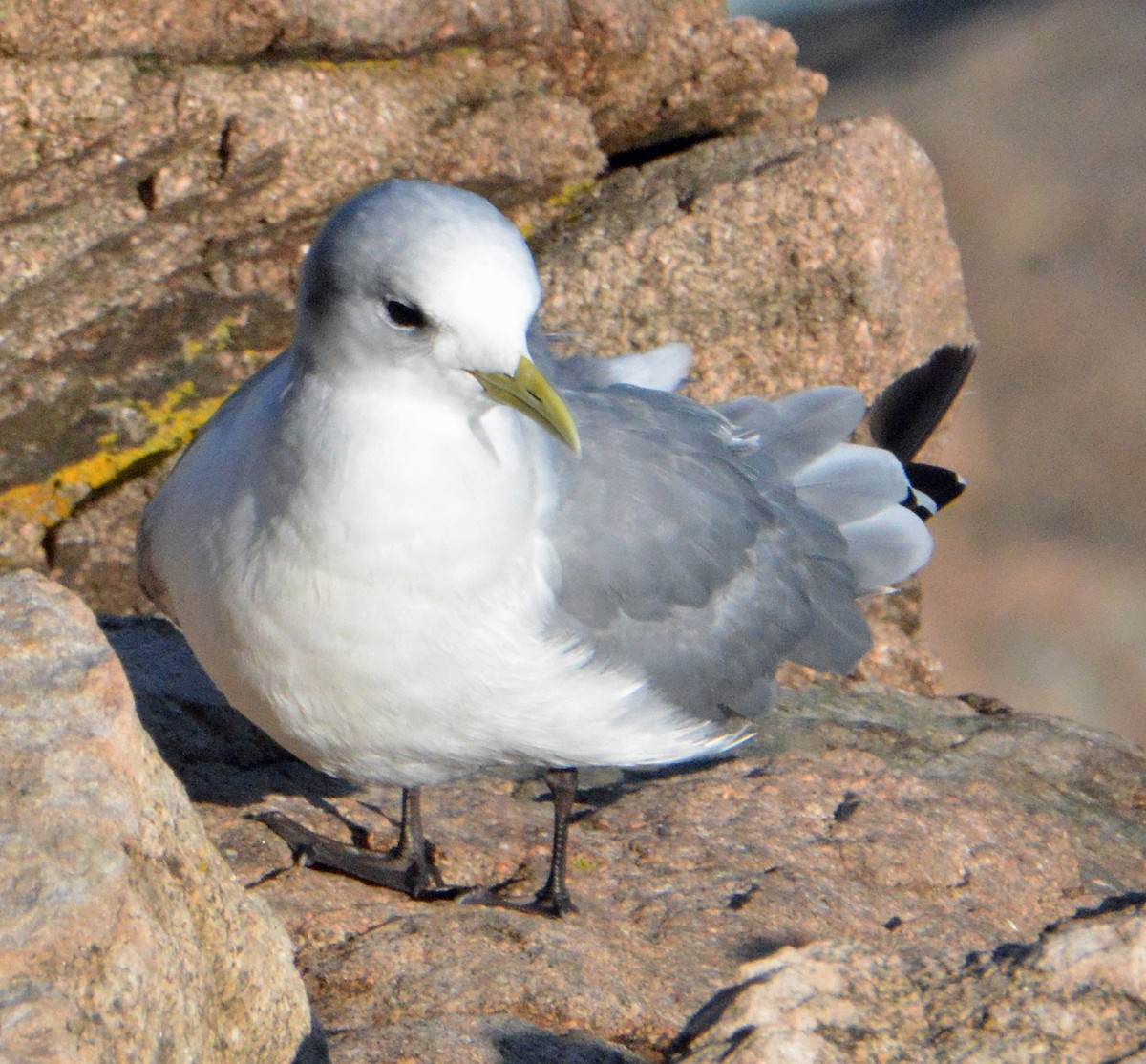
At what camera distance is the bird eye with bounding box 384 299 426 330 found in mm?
2756

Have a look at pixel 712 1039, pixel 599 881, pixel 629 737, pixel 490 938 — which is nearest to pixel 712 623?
pixel 629 737

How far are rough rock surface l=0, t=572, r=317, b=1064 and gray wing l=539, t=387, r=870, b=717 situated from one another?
113cm

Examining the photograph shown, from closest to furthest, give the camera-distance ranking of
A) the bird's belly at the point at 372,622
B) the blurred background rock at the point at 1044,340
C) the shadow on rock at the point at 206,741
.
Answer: the bird's belly at the point at 372,622, the shadow on rock at the point at 206,741, the blurred background rock at the point at 1044,340

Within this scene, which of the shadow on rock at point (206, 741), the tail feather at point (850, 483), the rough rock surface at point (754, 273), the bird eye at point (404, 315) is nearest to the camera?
the bird eye at point (404, 315)

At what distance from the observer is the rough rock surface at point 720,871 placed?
2.60 m

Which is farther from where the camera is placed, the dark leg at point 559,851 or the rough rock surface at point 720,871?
the dark leg at point 559,851

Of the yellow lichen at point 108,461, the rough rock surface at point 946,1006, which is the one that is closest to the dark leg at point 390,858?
the rough rock surface at point 946,1006

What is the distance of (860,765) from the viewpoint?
423 centimetres

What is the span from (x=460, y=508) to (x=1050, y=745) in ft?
7.92

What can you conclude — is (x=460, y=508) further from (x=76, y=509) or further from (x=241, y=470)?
(x=76, y=509)

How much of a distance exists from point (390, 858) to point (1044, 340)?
284 inches

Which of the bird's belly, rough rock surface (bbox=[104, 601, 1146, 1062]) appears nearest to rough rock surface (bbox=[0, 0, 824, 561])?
rough rock surface (bbox=[104, 601, 1146, 1062])

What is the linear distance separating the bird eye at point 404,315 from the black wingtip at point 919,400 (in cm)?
227

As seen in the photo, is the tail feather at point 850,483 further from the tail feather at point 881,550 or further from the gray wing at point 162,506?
the gray wing at point 162,506
